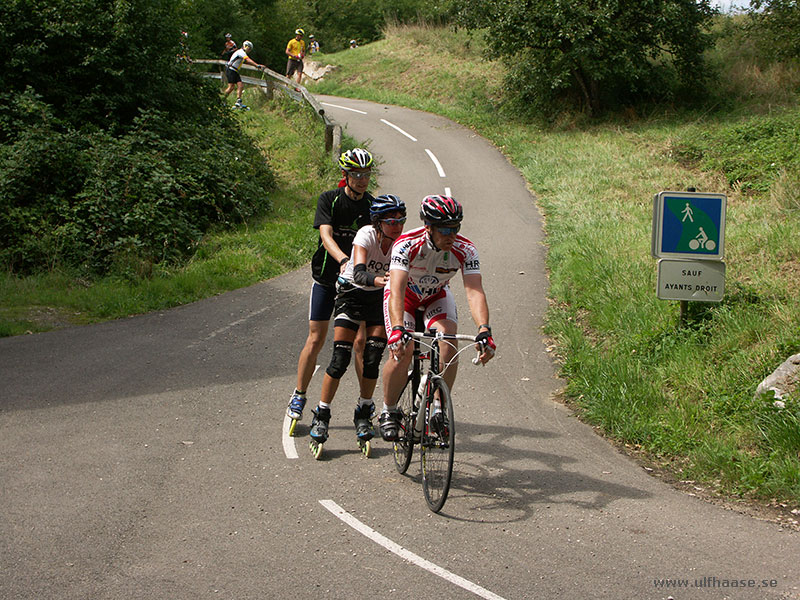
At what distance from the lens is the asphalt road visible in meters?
4.70

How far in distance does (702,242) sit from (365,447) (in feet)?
14.0

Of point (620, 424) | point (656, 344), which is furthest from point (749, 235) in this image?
point (620, 424)

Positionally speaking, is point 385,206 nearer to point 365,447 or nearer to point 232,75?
point 365,447

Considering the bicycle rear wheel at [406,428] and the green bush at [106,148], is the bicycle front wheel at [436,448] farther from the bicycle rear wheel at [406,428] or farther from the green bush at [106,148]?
the green bush at [106,148]

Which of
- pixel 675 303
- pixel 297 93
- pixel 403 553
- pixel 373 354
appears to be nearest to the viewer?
pixel 403 553

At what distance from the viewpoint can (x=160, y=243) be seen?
47.2ft

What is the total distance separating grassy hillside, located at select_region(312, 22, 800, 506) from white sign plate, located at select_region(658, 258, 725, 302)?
33 cm

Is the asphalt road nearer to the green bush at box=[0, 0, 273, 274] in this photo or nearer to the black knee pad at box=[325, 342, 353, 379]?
the black knee pad at box=[325, 342, 353, 379]

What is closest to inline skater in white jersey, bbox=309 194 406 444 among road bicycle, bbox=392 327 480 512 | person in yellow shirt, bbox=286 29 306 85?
road bicycle, bbox=392 327 480 512

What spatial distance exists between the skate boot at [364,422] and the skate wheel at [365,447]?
0.08 metres

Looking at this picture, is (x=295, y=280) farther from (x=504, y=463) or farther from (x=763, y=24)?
(x=763, y=24)

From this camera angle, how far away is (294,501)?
580 centimetres

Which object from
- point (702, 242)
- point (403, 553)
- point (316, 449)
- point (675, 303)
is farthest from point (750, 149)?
point (403, 553)

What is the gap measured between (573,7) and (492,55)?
343 cm
